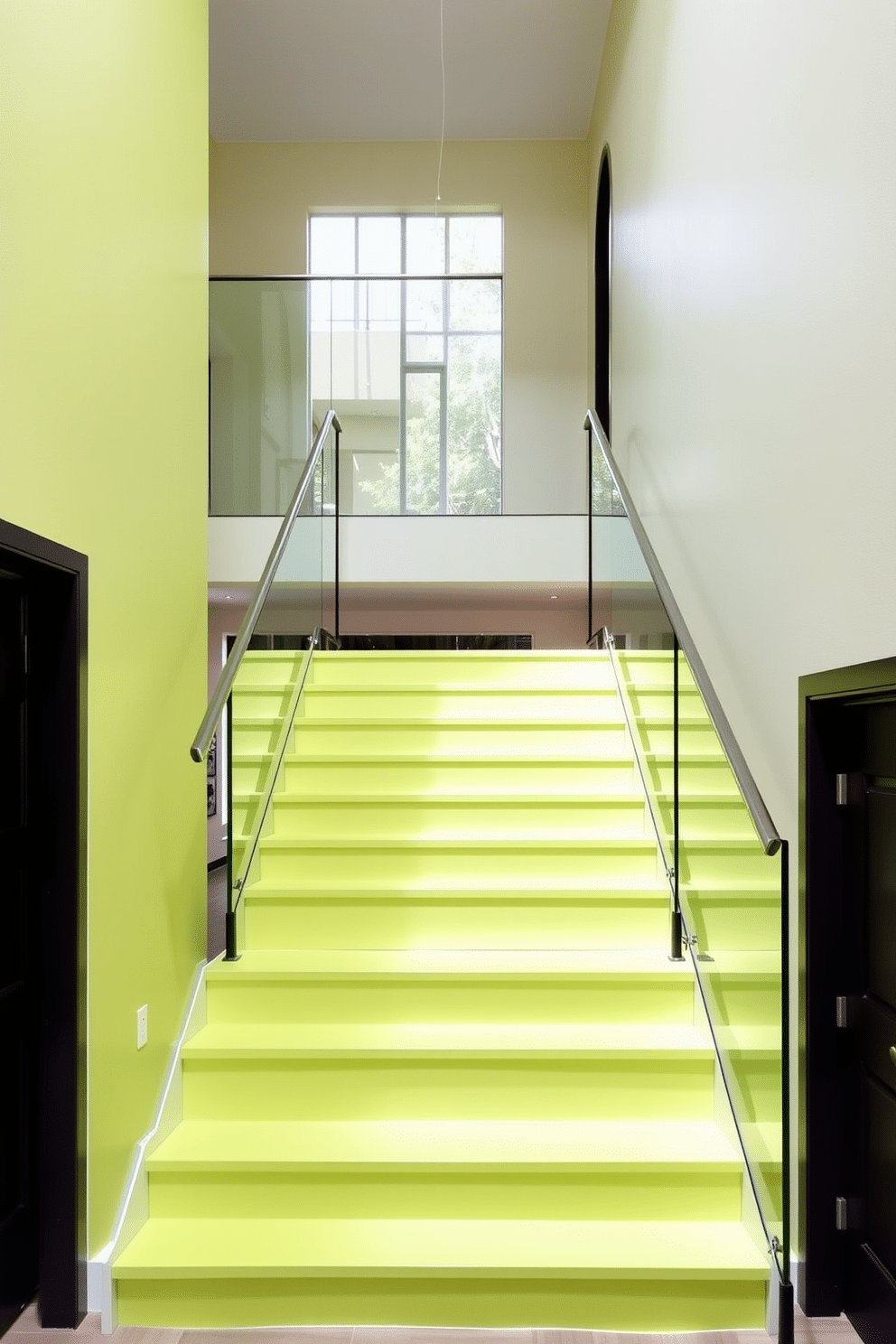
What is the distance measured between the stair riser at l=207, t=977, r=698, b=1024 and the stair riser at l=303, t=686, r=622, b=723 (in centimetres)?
169

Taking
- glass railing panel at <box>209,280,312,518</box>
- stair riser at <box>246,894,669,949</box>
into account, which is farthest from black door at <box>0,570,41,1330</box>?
glass railing panel at <box>209,280,312,518</box>

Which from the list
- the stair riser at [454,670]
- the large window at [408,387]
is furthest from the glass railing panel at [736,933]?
the large window at [408,387]

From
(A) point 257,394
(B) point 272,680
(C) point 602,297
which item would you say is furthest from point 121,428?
(C) point 602,297

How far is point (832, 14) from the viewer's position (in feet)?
8.54

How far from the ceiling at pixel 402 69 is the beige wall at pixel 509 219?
0.17 m

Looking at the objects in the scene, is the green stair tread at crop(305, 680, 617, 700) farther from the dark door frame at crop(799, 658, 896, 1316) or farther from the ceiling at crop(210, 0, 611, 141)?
the ceiling at crop(210, 0, 611, 141)

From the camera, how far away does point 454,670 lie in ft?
17.8

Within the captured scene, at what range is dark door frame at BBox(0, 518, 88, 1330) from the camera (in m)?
2.69

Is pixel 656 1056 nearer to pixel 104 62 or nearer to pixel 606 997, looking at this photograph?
pixel 606 997

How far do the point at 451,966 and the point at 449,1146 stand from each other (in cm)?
65

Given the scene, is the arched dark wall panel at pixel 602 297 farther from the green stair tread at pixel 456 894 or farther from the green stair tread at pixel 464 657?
the green stair tread at pixel 456 894

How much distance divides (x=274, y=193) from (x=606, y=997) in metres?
7.80

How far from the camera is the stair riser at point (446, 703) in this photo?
16.6ft

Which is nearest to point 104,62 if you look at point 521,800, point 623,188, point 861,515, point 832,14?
point 832,14
